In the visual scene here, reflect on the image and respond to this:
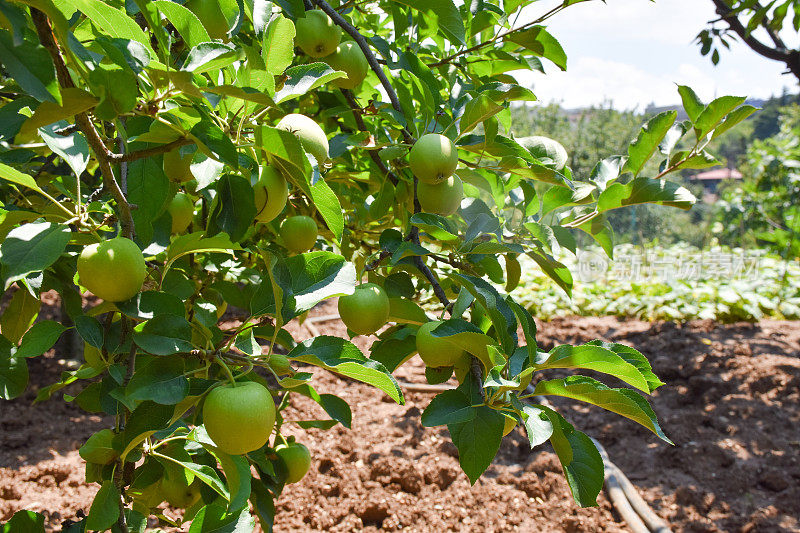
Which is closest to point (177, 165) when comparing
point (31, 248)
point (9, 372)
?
point (31, 248)

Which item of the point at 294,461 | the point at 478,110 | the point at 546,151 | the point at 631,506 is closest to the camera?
the point at 478,110

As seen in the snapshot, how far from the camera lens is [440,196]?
1.04m

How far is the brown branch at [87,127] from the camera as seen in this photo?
58 centimetres

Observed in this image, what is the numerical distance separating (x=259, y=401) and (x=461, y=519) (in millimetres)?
1847

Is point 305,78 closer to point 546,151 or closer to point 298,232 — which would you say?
point 298,232

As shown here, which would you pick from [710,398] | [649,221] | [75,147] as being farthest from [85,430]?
[649,221]

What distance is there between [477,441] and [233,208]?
0.52 m

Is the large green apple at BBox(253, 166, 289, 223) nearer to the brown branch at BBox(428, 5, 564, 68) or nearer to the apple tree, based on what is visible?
the apple tree

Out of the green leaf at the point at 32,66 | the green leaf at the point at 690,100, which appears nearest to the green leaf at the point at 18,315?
the green leaf at the point at 32,66

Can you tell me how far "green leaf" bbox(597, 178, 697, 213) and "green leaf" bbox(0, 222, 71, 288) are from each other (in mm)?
932

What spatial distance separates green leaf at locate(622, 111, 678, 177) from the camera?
41.1 inches

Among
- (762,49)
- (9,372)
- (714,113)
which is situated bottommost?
(9,372)

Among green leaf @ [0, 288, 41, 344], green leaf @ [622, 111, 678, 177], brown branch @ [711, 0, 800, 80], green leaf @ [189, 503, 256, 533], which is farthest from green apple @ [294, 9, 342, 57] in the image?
brown branch @ [711, 0, 800, 80]

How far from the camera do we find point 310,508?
2287 millimetres
